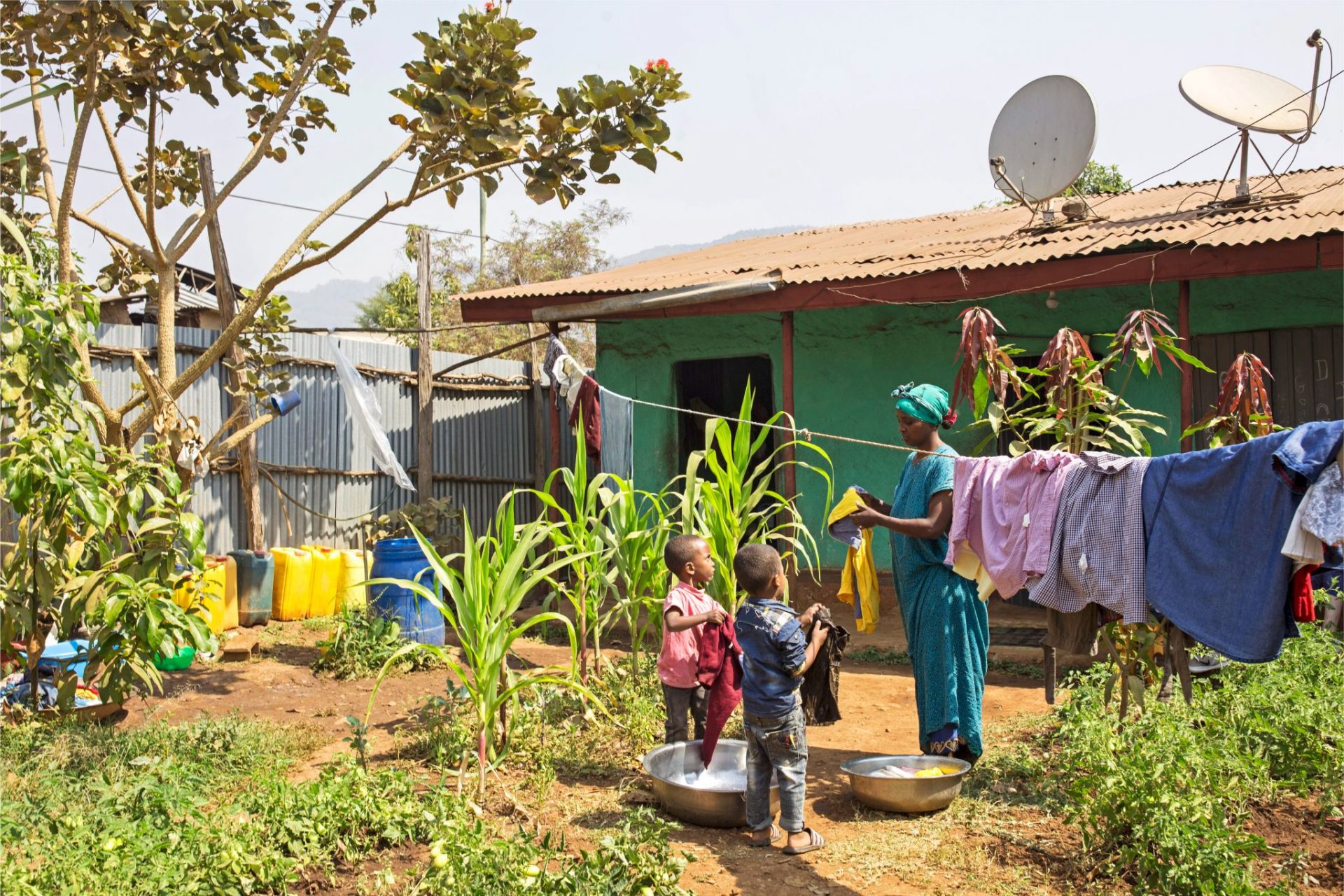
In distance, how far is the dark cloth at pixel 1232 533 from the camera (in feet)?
9.76

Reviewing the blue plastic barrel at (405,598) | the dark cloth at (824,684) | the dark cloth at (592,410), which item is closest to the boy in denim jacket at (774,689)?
the dark cloth at (824,684)

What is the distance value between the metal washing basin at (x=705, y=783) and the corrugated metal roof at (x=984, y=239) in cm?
415

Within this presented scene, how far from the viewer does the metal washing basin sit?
3962 millimetres

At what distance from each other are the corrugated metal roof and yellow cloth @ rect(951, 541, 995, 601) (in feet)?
11.7

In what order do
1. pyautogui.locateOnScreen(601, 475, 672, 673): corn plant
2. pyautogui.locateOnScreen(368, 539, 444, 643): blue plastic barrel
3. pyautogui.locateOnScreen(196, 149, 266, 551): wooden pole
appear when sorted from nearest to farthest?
pyautogui.locateOnScreen(601, 475, 672, 673): corn plant
pyautogui.locateOnScreen(368, 539, 444, 643): blue plastic barrel
pyautogui.locateOnScreen(196, 149, 266, 551): wooden pole

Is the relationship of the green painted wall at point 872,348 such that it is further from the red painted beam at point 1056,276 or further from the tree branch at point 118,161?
the tree branch at point 118,161

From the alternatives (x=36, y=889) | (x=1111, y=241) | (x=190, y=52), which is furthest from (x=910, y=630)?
(x=190, y=52)

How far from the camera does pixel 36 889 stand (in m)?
2.94

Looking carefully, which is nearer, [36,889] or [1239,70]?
[36,889]

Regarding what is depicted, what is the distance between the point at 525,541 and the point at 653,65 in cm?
298

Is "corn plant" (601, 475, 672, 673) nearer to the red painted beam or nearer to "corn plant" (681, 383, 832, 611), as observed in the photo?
"corn plant" (681, 383, 832, 611)

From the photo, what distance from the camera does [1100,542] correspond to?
352 cm

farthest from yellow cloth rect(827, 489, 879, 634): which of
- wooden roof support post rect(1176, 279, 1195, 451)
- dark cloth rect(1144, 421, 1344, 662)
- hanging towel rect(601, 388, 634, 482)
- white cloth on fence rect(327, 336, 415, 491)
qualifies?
white cloth on fence rect(327, 336, 415, 491)

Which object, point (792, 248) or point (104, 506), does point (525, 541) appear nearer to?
point (104, 506)
